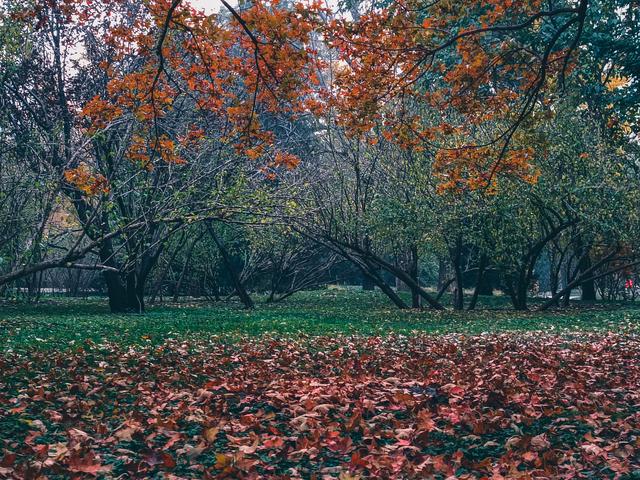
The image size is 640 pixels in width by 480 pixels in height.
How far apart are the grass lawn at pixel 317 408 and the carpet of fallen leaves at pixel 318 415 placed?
2 centimetres

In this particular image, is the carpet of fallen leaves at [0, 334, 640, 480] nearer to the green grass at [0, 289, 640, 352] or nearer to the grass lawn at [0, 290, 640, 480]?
the grass lawn at [0, 290, 640, 480]

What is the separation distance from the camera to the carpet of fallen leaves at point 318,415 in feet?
14.9

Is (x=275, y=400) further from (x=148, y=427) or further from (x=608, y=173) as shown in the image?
(x=608, y=173)

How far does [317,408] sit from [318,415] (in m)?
0.25

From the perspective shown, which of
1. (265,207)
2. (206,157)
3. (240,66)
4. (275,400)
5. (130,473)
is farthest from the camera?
(206,157)

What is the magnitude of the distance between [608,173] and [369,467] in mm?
15778

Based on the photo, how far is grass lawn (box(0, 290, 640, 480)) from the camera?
4559mm

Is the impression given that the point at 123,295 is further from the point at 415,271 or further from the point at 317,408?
the point at 317,408

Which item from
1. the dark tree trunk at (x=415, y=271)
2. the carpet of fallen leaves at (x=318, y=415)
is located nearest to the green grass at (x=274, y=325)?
the carpet of fallen leaves at (x=318, y=415)

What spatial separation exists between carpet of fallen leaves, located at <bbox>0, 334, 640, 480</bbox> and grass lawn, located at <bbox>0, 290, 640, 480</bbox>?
0.7 inches

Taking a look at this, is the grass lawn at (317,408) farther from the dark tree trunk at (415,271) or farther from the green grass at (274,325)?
the dark tree trunk at (415,271)

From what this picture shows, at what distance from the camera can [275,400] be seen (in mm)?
6301

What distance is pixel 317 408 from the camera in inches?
231

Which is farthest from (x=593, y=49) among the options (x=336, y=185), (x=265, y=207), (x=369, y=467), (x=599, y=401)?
(x=369, y=467)
